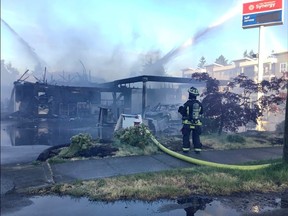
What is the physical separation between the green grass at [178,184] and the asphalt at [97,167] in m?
0.47

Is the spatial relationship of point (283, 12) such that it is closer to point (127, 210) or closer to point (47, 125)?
point (127, 210)

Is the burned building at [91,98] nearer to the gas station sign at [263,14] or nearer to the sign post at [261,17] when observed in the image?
the sign post at [261,17]

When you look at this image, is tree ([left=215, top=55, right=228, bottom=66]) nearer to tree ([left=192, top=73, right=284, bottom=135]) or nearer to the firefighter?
tree ([left=192, top=73, right=284, bottom=135])

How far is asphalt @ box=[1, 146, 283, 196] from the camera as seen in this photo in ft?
15.1

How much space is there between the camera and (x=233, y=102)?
912 cm

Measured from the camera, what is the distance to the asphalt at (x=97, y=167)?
181 inches

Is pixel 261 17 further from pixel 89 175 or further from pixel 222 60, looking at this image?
pixel 89 175

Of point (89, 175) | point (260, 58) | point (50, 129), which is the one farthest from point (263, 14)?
point (89, 175)

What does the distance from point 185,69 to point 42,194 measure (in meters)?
8.86

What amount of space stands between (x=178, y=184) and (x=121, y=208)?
1083 mm

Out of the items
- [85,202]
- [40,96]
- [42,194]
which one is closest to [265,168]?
[85,202]

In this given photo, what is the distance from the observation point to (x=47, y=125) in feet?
52.4

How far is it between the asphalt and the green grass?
473mm

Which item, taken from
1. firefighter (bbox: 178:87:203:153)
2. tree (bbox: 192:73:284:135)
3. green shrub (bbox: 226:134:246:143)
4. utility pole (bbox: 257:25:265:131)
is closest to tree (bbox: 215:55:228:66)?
utility pole (bbox: 257:25:265:131)
